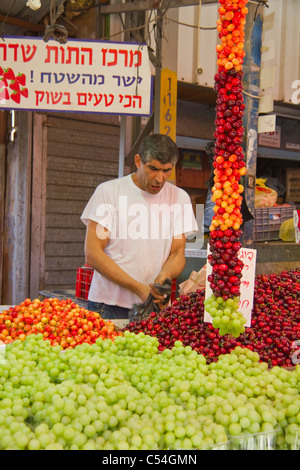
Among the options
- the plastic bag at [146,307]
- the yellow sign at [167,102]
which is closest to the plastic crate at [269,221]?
the yellow sign at [167,102]

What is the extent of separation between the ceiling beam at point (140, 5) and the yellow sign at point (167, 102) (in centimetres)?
55

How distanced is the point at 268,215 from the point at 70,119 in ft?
8.78

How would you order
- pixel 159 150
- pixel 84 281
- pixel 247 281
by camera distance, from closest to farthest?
pixel 247 281 → pixel 159 150 → pixel 84 281

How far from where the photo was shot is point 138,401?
1.17m

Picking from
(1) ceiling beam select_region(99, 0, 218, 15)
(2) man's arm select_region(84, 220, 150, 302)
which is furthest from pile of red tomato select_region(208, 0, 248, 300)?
(1) ceiling beam select_region(99, 0, 218, 15)

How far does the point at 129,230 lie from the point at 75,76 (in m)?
1.26

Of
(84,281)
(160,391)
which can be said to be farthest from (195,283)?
(160,391)

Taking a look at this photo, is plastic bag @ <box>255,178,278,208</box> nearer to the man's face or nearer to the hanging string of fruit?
the man's face

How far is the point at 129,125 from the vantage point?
5.36 m

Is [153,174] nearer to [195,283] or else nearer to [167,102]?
[195,283]

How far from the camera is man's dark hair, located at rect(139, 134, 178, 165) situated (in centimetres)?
287

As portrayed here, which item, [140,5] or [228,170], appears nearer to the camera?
[228,170]

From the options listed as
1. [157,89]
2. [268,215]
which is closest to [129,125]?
[157,89]

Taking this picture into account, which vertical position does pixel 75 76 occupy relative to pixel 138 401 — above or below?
above
